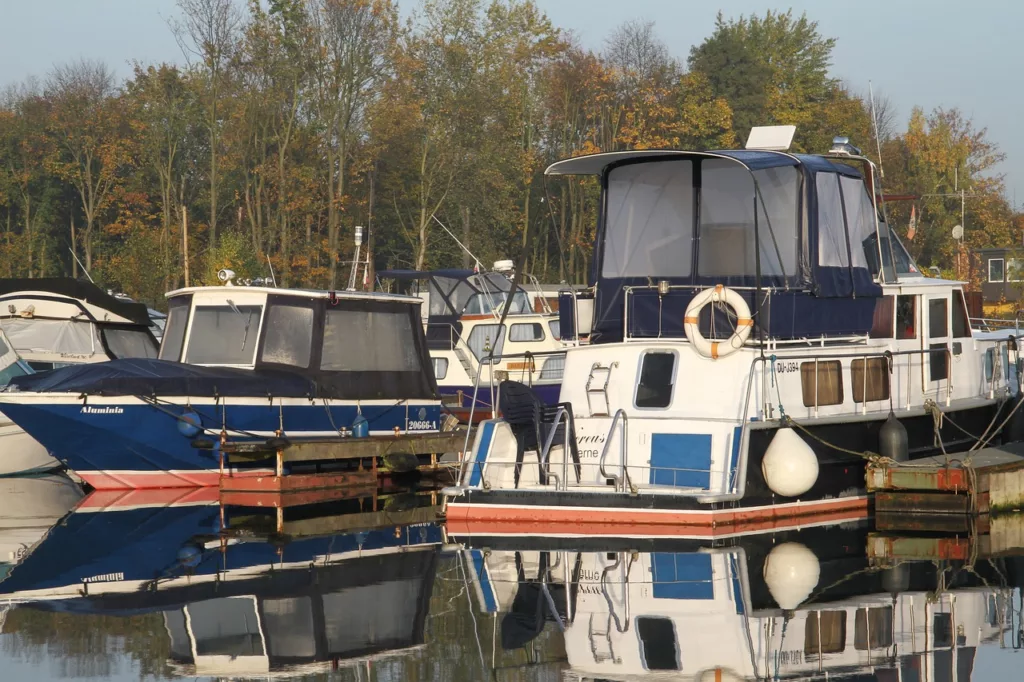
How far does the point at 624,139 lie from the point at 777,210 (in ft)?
132

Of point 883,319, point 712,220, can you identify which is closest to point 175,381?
point 712,220

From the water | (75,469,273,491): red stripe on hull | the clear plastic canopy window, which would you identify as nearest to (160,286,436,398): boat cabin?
(75,469,273,491): red stripe on hull

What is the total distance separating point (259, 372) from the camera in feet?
73.3

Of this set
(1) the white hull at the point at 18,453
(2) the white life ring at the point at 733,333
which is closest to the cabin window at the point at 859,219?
(2) the white life ring at the point at 733,333

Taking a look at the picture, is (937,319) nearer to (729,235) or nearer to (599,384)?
(729,235)

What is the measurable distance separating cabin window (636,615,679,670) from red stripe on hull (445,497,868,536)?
13.3ft

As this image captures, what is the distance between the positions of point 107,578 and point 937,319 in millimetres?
12365

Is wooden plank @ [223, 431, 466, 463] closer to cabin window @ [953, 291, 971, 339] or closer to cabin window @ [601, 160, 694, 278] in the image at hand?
cabin window @ [601, 160, 694, 278]

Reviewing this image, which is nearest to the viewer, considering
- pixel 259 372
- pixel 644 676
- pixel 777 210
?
pixel 644 676

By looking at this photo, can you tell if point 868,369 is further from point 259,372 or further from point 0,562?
point 0,562

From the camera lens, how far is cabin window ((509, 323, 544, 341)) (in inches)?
1284

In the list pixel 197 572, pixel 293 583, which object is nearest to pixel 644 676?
pixel 293 583

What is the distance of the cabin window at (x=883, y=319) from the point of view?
67.0 ft

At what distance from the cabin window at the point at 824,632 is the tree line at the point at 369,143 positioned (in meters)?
36.8
